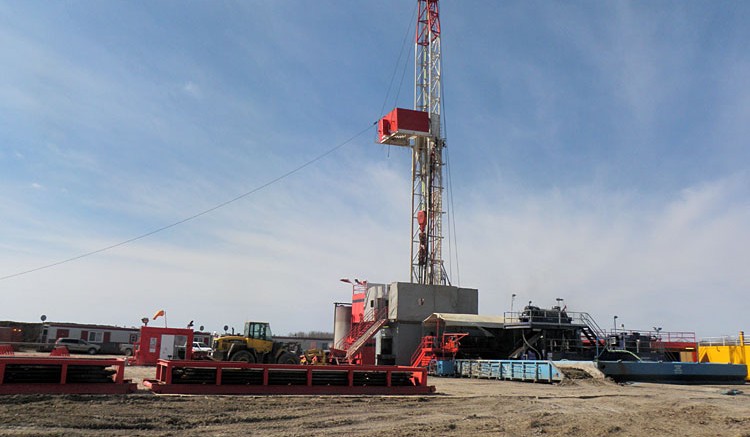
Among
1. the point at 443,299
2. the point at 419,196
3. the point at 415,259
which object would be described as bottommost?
the point at 443,299

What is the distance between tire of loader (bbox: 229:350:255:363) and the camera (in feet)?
93.3

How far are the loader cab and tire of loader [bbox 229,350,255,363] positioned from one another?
136cm

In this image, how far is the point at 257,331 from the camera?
30391 millimetres

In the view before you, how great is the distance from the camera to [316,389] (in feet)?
57.7

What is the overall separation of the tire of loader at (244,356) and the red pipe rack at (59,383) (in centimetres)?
1243

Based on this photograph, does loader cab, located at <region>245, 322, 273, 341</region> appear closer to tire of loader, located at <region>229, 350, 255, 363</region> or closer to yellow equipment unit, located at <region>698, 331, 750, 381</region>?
tire of loader, located at <region>229, 350, 255, 363</region>

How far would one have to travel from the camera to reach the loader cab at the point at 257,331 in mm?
30266

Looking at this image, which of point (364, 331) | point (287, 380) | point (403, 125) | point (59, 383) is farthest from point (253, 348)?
point (403, 125)

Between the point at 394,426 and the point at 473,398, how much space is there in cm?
608

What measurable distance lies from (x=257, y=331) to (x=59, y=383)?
50.3ft

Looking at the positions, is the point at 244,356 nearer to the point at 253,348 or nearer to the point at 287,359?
the point at 253,348

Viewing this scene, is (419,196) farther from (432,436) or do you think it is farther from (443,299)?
(432,436)

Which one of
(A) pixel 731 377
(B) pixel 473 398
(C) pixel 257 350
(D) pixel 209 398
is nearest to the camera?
(D) pixel 209 398

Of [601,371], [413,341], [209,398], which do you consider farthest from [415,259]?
[209,398]
